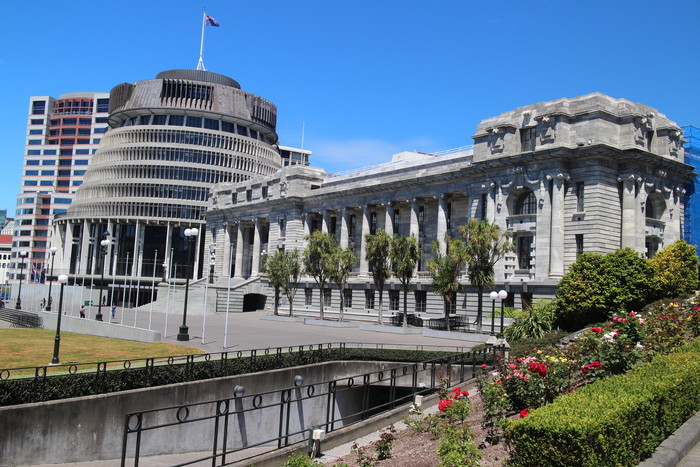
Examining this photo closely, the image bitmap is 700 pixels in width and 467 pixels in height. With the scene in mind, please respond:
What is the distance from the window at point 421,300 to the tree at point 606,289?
23.0 m

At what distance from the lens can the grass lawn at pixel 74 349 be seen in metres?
27.2

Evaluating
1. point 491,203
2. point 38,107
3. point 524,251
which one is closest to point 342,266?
point 491,203

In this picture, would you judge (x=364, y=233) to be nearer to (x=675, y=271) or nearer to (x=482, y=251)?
(x=482, y=251)

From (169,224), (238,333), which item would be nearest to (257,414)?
(238,333)

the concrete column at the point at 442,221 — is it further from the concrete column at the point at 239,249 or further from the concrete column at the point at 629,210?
the concrete column at the point at 239,249

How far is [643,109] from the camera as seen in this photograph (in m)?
50.1

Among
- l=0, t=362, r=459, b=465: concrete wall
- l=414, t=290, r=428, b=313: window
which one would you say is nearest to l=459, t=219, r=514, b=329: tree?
l=414, t=290, r=428, b=313: window

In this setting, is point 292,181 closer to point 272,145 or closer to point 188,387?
point 272,145

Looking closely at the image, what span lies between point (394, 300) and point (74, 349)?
3753cm

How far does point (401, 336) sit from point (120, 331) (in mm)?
20074

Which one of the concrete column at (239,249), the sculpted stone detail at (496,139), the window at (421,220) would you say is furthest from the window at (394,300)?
the concrete column at (239,249)

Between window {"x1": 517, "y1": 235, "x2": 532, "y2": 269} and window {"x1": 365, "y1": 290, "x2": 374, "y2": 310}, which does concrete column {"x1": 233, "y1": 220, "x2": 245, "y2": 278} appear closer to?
window {"x1": 365, "y1": 290, "x2": 374, "y2": 310}

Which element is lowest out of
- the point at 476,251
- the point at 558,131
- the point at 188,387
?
the point at 188,387

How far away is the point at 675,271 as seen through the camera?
38.7 metres
